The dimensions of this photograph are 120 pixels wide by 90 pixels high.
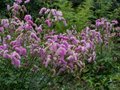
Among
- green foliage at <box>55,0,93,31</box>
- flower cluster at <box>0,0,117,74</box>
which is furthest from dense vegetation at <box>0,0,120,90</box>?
green foliage at <box>55,0,93,31</box>

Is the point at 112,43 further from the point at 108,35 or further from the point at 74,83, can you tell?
the point at 74,83

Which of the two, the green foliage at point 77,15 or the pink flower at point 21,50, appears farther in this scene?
the green foliage at point 77,15

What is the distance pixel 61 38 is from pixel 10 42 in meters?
0.63

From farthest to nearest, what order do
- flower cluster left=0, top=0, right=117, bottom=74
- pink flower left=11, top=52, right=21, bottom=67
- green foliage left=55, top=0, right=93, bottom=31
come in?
green foliage left=55, top=0, right=93, bottom=31
flower cluster left=0, top=0, right=117, bottom=74
pink flower left=11, top=52, right=21, bottom=67

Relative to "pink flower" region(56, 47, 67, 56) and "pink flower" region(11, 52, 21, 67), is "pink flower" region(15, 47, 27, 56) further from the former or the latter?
"pink flower" region(56, 47, 67, 56)

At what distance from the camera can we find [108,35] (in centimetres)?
688

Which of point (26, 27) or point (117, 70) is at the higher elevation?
point (26, 27)

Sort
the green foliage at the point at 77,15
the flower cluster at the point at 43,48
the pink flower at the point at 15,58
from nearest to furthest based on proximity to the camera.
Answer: the pink flower at the point at 15,58, the flower cluster at the point at 43,48, the green foliage at the point at 77,15

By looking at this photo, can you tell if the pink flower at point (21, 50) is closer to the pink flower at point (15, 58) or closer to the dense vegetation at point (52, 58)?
the dense vegetation at point (52, 58)

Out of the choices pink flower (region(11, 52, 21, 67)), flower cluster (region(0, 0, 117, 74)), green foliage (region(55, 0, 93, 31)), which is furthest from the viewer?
green foliage (region(55, 0, 93, 31))

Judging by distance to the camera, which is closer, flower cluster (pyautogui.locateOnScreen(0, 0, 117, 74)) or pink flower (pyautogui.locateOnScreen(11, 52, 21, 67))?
pink flower (pyautogui.locateOnScreen(11, 52, 21, 67))

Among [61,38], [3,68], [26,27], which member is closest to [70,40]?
[61,38]

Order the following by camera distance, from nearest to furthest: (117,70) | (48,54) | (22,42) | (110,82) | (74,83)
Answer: (48,54), (22,42), (74,83), (110,82), (117,70)

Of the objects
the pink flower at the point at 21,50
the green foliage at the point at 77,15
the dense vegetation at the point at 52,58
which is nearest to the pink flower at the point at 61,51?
the dense vegetation at the point at 52,58
